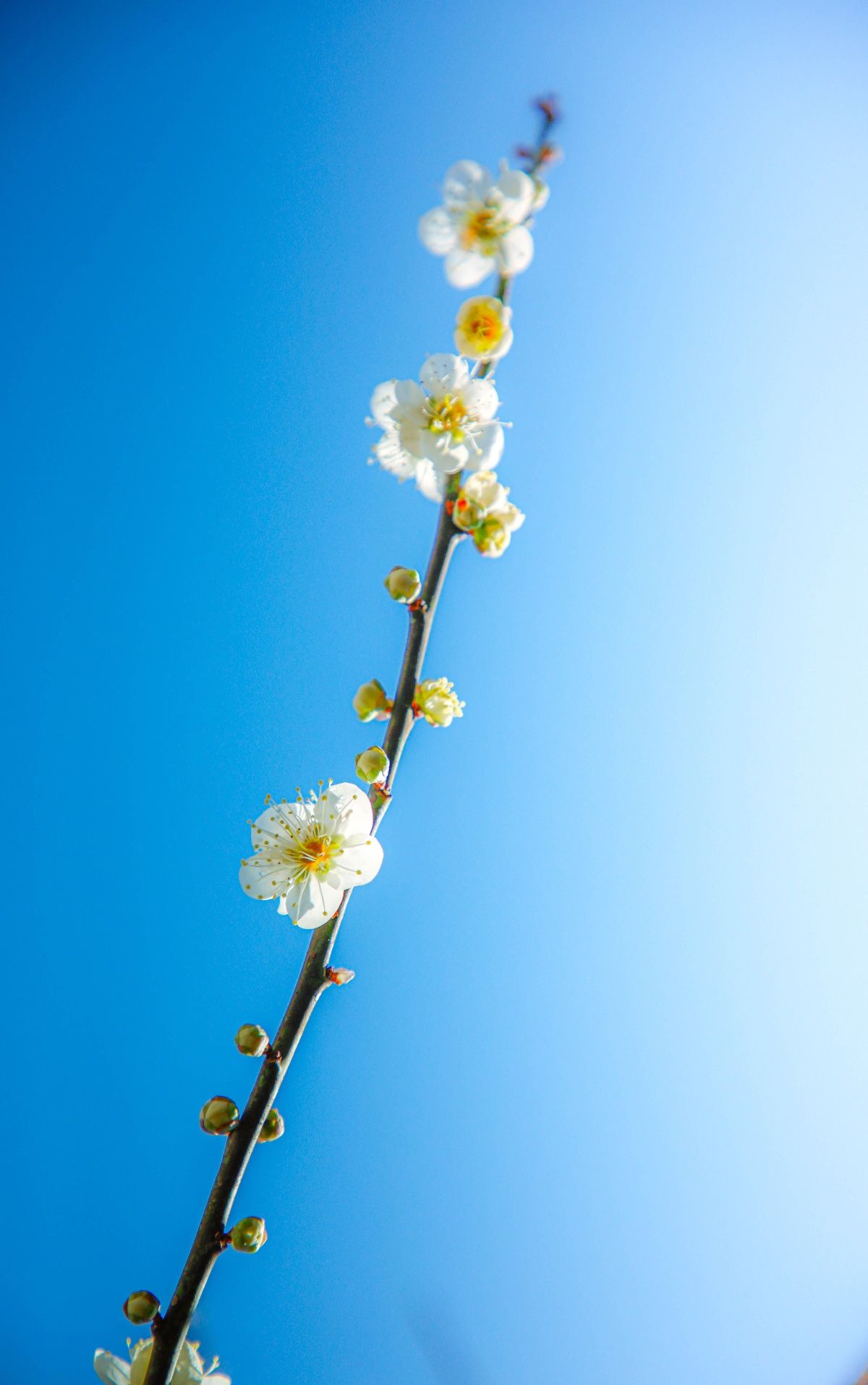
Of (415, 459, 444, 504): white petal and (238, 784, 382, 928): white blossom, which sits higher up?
(415, 459, 444, 504): white petal

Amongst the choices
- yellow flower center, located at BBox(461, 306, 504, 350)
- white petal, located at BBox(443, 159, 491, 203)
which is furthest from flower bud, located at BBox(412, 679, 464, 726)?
white petal, located at BBox(443, 159, 491, 203)

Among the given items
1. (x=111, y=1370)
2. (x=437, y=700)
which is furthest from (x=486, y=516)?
(x=111, y=1370)

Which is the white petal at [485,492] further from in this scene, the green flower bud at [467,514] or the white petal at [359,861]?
the white petal at [359,861]

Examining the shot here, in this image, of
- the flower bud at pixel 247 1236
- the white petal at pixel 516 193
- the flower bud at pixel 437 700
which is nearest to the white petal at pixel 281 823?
the flower bud at pixel 437 700

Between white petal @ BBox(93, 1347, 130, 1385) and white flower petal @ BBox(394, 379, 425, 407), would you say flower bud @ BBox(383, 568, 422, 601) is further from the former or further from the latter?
white petal @ BBox(93, 1347, 130, 1385)

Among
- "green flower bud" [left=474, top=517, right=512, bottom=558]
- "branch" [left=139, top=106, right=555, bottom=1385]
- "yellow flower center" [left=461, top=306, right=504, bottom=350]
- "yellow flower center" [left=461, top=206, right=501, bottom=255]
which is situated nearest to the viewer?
"branch" [left=139, top=106, right=555, bottom=1385]

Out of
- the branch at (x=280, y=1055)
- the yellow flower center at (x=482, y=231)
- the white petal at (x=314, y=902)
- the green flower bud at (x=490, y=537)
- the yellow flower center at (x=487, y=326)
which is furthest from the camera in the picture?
the yellow flower center at (x=482, y=231)

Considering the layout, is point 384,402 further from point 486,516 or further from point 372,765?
point 372,765
